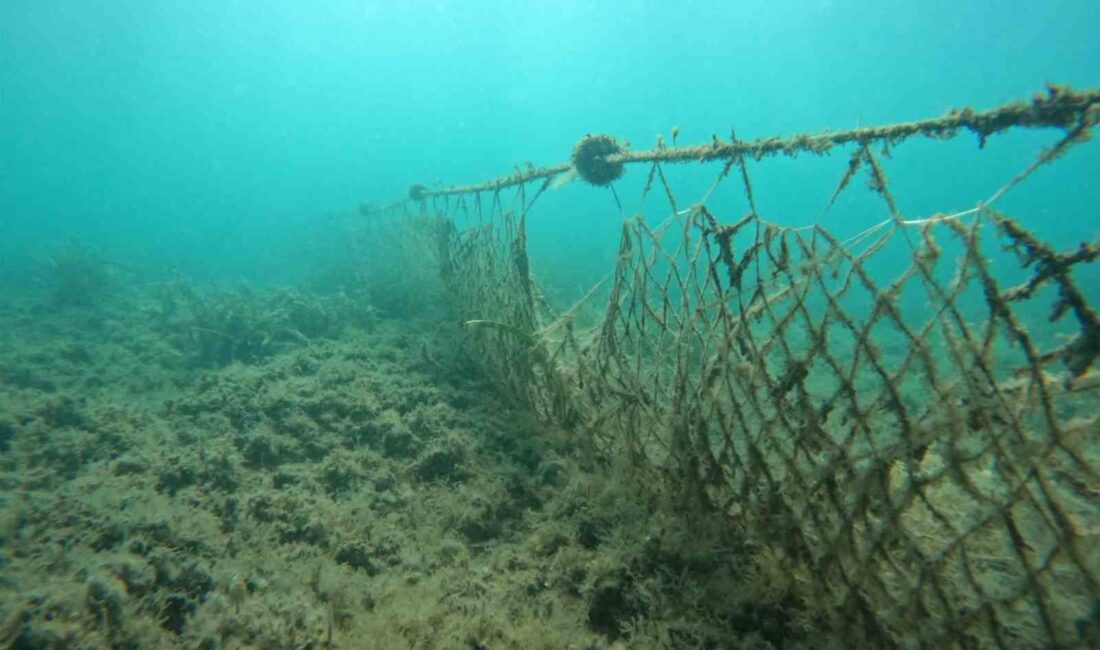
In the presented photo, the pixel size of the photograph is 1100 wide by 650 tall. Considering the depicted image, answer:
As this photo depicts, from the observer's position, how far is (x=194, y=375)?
268 inches

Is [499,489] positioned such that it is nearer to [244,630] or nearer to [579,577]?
[579,577]

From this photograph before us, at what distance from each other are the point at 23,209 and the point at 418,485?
51.7 m

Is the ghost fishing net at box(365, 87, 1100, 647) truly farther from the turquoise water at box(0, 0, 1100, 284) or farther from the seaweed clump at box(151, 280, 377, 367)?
the turquoise water at box(0, 0, 1100, 284)

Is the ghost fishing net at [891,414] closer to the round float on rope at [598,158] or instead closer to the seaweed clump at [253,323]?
the round float on rope at [598,158]

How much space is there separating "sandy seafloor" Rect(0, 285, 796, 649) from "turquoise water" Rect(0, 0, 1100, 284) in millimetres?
35474

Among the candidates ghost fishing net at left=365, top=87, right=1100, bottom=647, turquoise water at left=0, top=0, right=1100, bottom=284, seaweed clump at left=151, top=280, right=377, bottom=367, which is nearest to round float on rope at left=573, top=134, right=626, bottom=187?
ghost fishing net at left=365, top=87, right=1100, bottom=647

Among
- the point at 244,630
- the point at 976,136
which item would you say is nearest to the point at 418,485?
the point at 244,630

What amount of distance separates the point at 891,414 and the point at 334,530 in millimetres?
3708

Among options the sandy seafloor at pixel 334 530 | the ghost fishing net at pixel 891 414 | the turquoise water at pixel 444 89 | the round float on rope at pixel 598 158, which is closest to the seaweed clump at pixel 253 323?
the sandy seafloor at pixel 334 530

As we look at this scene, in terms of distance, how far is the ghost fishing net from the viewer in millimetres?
1834

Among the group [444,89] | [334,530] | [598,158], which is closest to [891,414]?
[598,158]

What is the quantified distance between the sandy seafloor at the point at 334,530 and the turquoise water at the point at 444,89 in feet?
116

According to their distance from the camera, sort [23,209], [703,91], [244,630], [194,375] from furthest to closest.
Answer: [703,91] → [23,209] → [194,375] → [244,630]

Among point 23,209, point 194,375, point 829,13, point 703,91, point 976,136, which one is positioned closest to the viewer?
point 976,136
